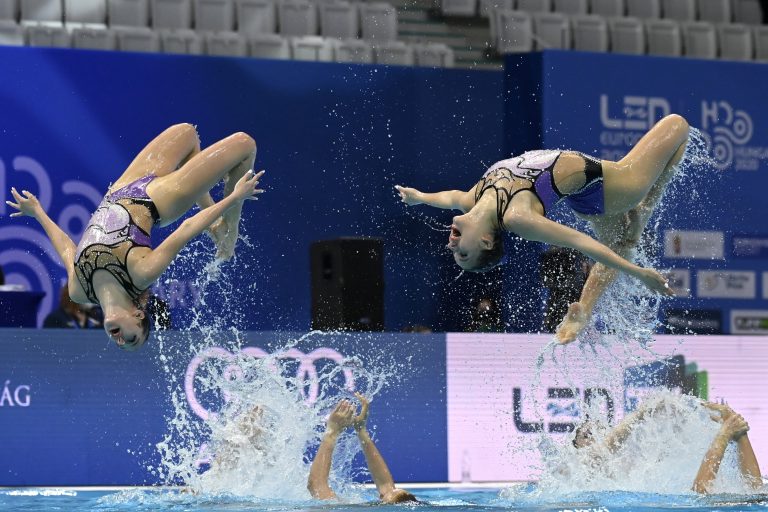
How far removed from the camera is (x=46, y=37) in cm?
1092

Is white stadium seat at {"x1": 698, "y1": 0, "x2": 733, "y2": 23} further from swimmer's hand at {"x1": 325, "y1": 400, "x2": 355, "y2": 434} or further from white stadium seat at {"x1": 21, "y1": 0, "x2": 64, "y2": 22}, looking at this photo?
swimmer's hand at {"x1": 325, "y1": 400, "x2": 355, "y2": 434}

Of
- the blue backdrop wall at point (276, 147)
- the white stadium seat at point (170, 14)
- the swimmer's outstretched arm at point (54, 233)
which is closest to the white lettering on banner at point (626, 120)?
the blue backdrop wall at point (276, 147)

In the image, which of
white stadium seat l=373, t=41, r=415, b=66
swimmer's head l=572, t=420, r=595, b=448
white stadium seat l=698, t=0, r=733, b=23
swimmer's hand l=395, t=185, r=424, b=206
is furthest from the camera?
white stadium seat l=698, t=0, r=733, b=23

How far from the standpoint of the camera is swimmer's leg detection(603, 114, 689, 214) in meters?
6.27

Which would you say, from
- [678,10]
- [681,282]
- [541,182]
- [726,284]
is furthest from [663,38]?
[541,182]

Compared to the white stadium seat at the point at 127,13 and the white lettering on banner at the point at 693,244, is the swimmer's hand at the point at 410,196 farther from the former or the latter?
the white stadium seat at the point at 127,13

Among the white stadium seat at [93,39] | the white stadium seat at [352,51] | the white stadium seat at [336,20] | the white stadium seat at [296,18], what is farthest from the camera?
the white stadium seat at [336,20]

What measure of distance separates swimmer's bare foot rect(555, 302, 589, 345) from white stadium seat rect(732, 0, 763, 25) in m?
8.80

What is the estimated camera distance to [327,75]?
10.9 metres

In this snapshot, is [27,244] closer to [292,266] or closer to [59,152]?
[59,152]

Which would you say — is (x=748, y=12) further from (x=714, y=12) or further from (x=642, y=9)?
(x=642, y=9)

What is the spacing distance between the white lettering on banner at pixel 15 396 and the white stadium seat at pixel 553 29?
24.4ft

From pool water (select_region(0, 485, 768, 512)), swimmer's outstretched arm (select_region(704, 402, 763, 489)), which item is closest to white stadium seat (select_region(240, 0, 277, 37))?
pool water (select_region(0, 485, 768, 512))

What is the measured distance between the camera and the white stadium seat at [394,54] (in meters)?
11.9
